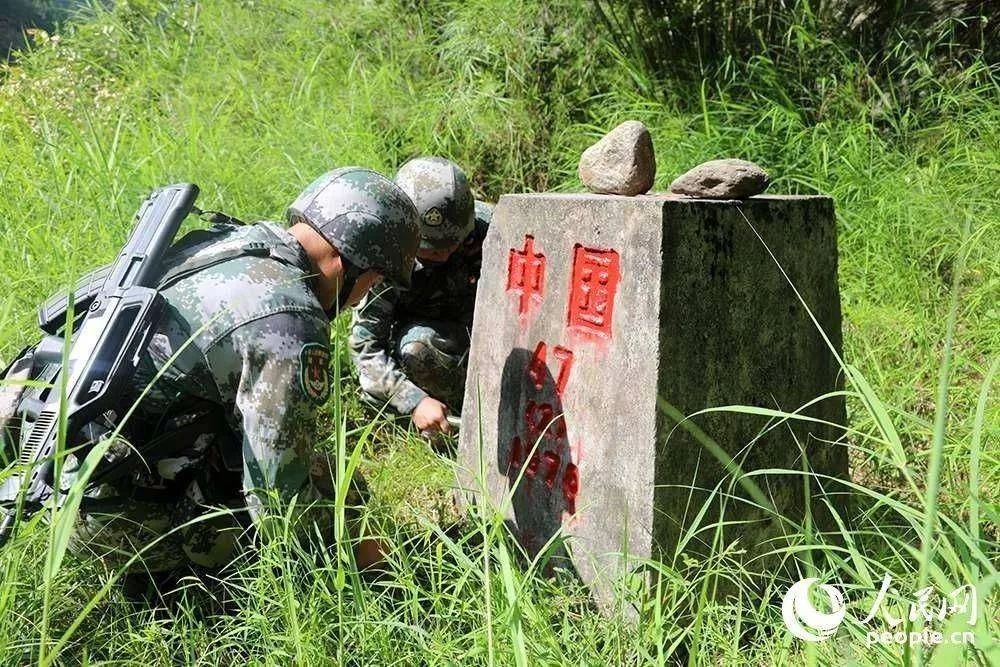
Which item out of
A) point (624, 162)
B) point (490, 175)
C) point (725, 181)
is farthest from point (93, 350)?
point (490, 175)

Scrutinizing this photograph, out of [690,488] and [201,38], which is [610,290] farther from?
[201,38]

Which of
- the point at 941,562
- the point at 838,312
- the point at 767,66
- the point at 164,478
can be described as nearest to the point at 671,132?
Result: the point at 767,66

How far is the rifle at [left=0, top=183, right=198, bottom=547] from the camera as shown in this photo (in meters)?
1.86

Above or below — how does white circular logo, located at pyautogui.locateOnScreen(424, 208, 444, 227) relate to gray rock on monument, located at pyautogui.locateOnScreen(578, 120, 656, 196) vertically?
below

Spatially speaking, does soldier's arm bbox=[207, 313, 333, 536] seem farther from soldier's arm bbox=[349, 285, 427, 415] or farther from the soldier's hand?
soldier's arm bbox=[349, 285, 427, 415]

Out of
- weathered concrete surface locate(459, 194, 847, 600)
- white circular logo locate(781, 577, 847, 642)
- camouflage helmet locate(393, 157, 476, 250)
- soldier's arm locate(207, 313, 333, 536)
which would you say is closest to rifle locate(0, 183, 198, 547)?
soldier's arm locate(207, 313, 333, 536)

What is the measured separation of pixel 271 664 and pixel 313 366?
2.14 feet

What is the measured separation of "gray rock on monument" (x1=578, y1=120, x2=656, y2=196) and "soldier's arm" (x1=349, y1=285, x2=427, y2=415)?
1190 mm

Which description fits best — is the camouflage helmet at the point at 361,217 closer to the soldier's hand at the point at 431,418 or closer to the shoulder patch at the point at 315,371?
the shoulder patch at the point at 315,371

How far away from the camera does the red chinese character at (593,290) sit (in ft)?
7.41

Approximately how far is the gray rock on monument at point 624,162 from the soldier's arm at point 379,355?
3.90 ft

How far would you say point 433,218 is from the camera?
3.28m

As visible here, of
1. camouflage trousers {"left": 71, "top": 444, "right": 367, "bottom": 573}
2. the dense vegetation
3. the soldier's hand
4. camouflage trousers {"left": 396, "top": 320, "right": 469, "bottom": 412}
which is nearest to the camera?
the dense vegetation

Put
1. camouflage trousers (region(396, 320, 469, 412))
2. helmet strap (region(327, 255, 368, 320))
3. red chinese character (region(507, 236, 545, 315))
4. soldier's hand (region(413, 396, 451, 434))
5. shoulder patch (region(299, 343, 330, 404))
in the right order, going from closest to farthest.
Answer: shoulder patch (region(299, 343, 330, 404)), helmet strap (region(327, 255, 368, 320)), red chinese character (region(507, 236, 545, 315)), soldier's hand (region(413, 396, 451, 434)), camouflage trousers (region(396, 320, 469, 412))
